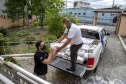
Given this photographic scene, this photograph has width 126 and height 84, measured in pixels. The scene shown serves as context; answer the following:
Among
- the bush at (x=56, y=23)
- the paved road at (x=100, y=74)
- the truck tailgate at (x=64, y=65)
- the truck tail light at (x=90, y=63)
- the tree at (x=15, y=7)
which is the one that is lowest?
the paved road at (x=100, y=74)

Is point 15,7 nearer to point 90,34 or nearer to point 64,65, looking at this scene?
point 90,34

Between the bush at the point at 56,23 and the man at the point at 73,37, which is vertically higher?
the bush at the point at 56,23

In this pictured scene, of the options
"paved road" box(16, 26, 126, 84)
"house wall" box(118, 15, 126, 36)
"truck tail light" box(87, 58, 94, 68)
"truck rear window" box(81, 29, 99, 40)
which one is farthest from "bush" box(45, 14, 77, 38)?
"house wall" box(118, 15, 126, 36)

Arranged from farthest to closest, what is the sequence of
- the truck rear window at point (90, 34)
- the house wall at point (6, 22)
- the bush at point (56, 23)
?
1. the house wall at point (6, 22)
2. the bush at point (56, 23)
3. the truck rear window at point (90, 34)

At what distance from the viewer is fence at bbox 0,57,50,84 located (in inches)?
62.2

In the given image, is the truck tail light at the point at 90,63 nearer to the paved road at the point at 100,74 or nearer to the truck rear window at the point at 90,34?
the paved road at the point at 100,74

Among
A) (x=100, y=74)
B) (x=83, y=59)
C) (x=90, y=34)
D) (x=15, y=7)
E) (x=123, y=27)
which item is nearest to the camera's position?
(x=83, y=59)

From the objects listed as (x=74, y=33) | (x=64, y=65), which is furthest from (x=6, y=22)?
(x=74, y=33)

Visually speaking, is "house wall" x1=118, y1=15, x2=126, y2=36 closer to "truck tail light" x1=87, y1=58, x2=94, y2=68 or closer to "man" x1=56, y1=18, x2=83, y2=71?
"truck tail light" x1=87, y1=58, x2=94, y2=68

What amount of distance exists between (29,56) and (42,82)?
3.76 metres

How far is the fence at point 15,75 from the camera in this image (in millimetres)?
1581

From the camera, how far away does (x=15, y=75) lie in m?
1.83

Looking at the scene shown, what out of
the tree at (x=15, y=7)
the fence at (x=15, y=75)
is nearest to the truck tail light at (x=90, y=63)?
the fence at (x=15, y=75)

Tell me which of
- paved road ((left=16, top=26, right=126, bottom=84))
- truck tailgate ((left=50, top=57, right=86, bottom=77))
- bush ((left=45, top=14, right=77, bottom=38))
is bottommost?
paved road ((left=16, top=26, right=126, bottom=84))
